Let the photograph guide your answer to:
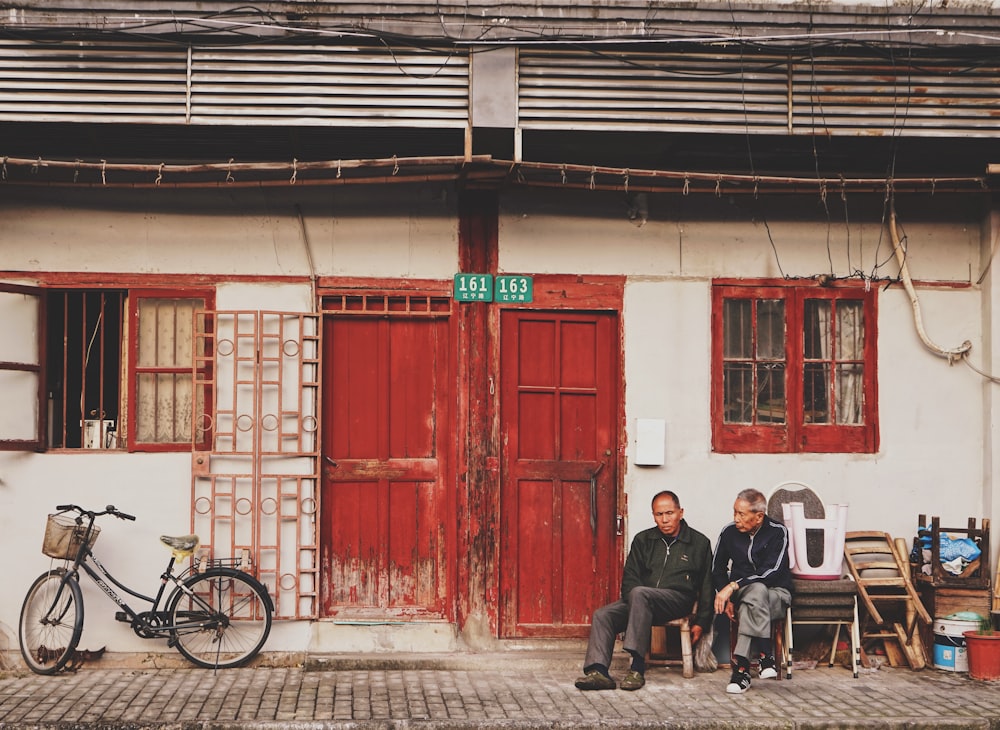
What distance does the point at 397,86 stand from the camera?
27.4 feet

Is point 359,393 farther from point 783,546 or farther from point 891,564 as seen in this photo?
point 891,564

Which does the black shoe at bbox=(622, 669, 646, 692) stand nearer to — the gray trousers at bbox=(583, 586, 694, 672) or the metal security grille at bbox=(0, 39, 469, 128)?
the gray trousers at bbox=(583, 586, 694, 672)

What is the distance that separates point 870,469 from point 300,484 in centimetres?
461

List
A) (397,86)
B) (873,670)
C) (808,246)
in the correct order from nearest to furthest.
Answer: (397,86)
(873,670)
(808,246)

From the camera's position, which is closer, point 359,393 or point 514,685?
point 514,685

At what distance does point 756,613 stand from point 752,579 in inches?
11.9

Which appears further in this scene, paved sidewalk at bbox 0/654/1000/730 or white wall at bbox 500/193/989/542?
white wall at bbox 500/193/989/542

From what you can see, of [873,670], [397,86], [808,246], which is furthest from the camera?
[808,246]

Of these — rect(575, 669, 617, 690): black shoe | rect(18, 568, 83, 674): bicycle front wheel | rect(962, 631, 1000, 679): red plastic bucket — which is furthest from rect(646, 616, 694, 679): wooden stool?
rect(18, 568, 83, 674): bicycle front wheel

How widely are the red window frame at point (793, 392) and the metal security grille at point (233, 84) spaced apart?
9.26ft

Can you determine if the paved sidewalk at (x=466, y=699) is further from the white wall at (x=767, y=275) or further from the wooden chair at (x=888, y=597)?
the white wall at (x=767, y=275)

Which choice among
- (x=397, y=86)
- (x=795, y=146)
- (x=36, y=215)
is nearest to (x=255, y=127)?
(x=397, y=86)

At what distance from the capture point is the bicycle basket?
8422 millimetres

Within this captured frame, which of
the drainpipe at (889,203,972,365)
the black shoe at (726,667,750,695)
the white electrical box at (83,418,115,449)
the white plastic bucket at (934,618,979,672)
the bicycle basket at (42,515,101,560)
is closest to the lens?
the black shoe at (726,667,750,695)
